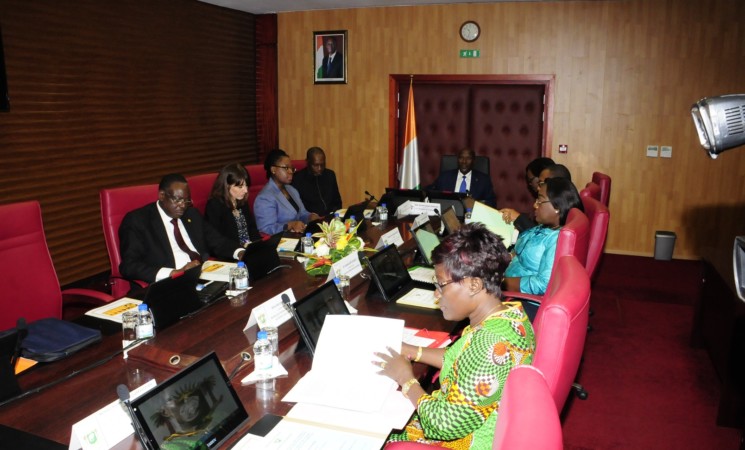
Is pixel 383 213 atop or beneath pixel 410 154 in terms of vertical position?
beneath

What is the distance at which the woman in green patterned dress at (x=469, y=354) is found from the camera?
5.17 ft

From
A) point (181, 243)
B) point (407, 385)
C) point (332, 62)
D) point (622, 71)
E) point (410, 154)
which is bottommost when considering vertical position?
point (407, 385)

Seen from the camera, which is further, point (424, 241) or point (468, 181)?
point (468, 181)

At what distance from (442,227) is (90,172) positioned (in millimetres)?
2972

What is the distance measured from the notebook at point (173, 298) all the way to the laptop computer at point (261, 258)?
1.32 ft

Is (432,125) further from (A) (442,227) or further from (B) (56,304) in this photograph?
(B) (56,304)

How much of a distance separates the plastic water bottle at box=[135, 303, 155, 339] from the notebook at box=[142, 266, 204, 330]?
0.12ft

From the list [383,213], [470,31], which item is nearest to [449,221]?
[383,213]

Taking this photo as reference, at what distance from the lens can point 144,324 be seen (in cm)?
210

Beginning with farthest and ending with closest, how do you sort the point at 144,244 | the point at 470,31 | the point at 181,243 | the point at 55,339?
the point at 470,31 < the point at 181,243 < the point at 144,244 < the point at 55,339

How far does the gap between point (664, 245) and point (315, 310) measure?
16.9ft

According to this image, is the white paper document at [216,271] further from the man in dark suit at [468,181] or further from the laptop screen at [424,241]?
the man in dark suit at [468,181]

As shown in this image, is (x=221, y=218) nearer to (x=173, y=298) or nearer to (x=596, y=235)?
(x=173, y=298)

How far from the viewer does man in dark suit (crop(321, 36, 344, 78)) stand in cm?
693
